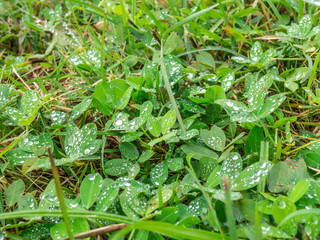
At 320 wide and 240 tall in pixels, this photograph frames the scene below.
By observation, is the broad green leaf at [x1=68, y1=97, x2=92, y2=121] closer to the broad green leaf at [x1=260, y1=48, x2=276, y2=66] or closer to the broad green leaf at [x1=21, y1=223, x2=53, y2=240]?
the broad green leaf at [x1=21, y1=223, x2=53, y2=240]

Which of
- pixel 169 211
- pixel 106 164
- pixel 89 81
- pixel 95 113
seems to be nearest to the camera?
pixel 169 211

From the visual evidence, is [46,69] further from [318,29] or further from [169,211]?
[318,29]

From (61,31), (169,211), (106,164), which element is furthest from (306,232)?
(61,31)

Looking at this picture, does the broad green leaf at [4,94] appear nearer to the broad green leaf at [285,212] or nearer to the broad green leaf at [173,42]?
the broad green leaf at [173,42]

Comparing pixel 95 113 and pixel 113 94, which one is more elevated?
pixel 113 94

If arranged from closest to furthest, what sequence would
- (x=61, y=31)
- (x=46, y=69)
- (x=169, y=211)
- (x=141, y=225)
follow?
(x=141, y=225) → (x=169, y=211) → (x=46, y=69) → (x=61, y=31)

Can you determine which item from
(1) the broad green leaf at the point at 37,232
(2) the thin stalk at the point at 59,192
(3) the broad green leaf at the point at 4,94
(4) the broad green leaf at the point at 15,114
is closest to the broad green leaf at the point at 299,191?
(2) the thin stalk at the point at 59,192

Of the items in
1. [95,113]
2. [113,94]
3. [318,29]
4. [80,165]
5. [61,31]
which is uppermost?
[318,29]
